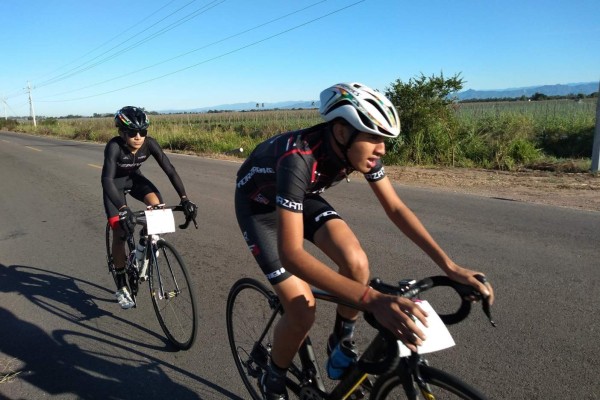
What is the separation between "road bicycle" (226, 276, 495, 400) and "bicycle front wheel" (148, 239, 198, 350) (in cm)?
58

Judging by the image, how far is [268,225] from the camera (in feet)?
8.57

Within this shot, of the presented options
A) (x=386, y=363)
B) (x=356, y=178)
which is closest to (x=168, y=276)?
(x=386, y=363)

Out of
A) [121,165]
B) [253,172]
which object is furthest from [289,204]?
[121,165]

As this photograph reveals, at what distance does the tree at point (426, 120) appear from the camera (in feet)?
50.2

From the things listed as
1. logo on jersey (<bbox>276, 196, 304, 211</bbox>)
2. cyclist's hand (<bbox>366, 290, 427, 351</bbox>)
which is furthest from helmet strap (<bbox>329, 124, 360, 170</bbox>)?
cyclist's hand (<bbox>366, 290, 427, 351</bbox>)

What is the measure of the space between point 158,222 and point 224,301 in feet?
3.91

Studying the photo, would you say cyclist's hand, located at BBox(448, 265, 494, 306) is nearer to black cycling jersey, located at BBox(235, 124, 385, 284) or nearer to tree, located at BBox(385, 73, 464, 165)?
black cycling jersey, located at BBox(235, 124, 385, 284)

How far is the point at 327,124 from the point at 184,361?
7.41 ft

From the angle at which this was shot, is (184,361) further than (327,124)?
Yes

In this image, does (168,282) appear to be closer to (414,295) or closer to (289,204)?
(289,204)

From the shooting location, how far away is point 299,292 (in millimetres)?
2266

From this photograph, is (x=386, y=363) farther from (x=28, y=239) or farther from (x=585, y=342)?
(x=28, y=239)

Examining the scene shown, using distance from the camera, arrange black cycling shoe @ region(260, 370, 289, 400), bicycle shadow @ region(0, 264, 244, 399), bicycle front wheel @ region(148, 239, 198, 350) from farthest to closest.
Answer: bicycle front wheel @ region(148, 239, 198, 350)
bicycle shadow @ region(0, 264, 244, 399)
black cycling shoe @ region(260, 370, 289, 400)

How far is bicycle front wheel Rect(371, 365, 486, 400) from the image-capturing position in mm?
1587
